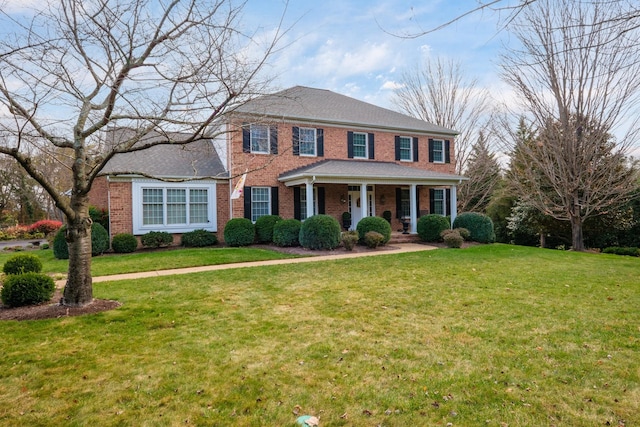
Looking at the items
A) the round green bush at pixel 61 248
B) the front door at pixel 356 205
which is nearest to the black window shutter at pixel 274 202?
the front door at pixel 356 205

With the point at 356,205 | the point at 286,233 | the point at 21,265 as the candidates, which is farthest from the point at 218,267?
the point at 356,205

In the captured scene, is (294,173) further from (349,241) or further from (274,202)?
(349,241)

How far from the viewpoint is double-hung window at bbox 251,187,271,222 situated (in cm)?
1586

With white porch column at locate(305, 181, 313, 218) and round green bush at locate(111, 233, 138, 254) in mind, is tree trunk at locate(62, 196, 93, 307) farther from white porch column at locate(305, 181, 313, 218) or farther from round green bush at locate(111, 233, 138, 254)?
white porch column at locate(305, 181, 313, 218)

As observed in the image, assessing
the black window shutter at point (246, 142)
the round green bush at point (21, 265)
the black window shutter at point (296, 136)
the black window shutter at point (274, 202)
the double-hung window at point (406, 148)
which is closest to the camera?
the round green bush at point (21, 265)

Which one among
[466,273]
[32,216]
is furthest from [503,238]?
[32,216]

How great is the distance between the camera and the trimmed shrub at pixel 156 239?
13977 mm

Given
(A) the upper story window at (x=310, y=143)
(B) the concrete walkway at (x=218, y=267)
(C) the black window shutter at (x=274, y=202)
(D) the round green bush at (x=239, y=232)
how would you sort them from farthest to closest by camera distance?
(A) the upper story window at (x=310, y=143), (C) the black window shutter at (x=274, y=202), (D) the round green bush at (x=239, y=232), (B) the concrete walkway at (x=218, y=267)

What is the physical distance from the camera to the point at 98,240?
12836mm

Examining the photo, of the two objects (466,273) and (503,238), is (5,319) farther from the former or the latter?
(503,238)

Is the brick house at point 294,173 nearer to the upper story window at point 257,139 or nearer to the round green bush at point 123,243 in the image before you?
the upper story window at point 257,139

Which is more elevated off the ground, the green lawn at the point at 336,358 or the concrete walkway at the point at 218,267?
the concrete walkway at the point at 218,267

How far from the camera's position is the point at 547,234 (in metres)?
19.5

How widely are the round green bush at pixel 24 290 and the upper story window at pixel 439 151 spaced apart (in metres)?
17.6
